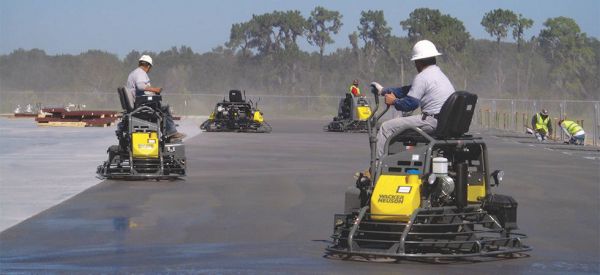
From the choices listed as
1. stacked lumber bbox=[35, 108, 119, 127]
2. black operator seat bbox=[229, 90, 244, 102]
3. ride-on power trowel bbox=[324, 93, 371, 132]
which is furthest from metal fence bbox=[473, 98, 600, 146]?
stacked lumber bbox=[35, 108, 119, 127]

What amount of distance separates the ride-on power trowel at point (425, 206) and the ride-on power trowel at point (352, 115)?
32688 mm

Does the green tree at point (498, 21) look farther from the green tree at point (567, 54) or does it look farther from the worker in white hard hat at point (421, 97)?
the worker in white hard hat at point (421, 97)

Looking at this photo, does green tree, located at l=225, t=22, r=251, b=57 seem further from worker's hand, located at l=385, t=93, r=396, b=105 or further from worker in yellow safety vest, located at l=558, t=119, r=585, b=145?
worker's hand, located at l=385, t=93, r=396, b=105

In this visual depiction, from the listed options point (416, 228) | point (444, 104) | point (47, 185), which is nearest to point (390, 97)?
point (444, 104)

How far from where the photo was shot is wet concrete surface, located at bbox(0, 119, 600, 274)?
34.1 feet

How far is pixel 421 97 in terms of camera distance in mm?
11633

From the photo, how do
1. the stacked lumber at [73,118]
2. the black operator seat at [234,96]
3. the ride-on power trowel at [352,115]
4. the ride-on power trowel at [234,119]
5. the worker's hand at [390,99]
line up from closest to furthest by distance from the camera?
1. the worker's hand at [390,99]
2. the ride-on power trowel at [234,119]
3. the black operator seat at [234,96]
4. the ride-on power trowel at [352,115]
5. the stacked lumber at [73,118]

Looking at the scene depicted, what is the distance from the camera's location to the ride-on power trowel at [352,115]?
44.6 meters

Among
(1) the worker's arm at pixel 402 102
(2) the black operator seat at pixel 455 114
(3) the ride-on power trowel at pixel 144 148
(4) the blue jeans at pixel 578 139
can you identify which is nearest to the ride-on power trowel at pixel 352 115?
(4) the blue jeans at pixel 578 139

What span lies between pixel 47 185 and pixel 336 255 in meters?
8.45

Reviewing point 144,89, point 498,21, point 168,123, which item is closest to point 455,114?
point 168,123

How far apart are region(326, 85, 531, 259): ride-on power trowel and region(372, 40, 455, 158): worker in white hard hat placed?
3.7 inches

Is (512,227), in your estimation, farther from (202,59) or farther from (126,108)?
(202,59)

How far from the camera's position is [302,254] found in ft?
36.2
